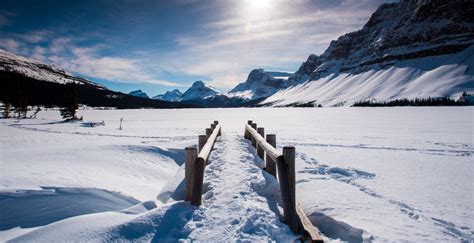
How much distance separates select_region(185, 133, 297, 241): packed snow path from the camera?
134 inches

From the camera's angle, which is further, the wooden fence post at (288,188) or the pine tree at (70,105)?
the pine tree at (70,105)

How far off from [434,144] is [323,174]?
8.55m

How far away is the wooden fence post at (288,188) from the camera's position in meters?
3.58

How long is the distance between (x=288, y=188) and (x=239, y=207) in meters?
0.83

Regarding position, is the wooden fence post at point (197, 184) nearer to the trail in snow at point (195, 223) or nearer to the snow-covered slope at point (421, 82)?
the trail in snow at point (195, 223)

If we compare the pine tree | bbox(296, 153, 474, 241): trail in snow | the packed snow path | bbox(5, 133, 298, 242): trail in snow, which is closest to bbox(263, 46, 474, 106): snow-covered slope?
the pine tree

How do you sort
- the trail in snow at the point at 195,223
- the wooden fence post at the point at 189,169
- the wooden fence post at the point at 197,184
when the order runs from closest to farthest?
the trail in snow at the point at 195,223
the wooden fence post at the point at 197,184
the wooden fence post at the point at 189,169

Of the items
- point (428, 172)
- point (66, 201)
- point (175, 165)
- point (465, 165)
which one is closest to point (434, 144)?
point (465, 165)

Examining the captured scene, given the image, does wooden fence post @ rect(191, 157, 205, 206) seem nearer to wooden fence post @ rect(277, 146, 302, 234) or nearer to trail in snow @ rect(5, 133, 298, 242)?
trail in snow @ rect(5, 133, 298, 242)

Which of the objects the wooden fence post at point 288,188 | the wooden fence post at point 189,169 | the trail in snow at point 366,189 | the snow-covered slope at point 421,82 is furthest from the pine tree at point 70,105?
the snow-covered slope at point 421,82

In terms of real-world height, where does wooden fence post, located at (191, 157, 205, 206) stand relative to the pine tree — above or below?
below

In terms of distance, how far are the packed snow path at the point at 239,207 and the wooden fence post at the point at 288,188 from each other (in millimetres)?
127

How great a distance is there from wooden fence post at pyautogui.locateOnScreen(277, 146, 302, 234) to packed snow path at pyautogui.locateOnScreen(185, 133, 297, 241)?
13 cm

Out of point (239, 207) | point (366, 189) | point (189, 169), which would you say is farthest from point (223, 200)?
point (366, 189)
